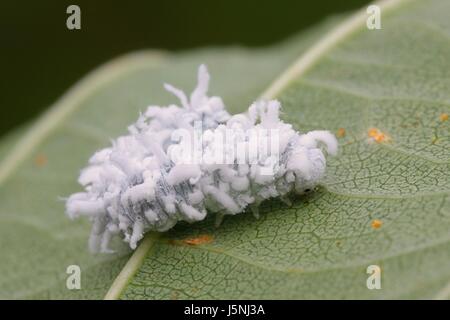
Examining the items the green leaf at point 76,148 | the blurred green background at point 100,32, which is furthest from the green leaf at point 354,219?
the blurred green background at point 100,32

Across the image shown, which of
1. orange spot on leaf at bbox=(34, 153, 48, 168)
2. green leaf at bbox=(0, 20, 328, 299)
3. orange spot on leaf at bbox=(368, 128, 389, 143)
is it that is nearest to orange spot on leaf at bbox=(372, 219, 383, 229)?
orange spot on leaf at bbox=(368, 128, 389, 143)

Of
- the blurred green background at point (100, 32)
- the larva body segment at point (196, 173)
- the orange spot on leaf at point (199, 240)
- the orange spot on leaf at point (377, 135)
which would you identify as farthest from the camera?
the blurred green background at point (100, 32)

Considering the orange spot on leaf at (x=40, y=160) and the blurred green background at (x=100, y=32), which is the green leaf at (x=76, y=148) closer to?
the orange spot on leaf at (x=40, y=160)

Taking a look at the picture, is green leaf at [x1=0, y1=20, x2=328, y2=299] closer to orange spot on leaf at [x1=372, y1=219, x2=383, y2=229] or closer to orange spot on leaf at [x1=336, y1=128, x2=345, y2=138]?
orange spot on leaf at [x1=336, y1=128, x2=345, y2=138]

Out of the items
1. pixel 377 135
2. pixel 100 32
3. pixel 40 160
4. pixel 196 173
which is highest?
pixel 100 32

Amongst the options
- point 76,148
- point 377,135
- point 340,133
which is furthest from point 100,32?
point 377,135

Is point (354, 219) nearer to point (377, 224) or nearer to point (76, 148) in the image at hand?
point (377, 224)

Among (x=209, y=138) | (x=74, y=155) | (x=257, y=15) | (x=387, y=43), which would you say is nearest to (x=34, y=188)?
(x=74, y=155)

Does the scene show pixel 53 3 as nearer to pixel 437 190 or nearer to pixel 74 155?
pixel 74 155
